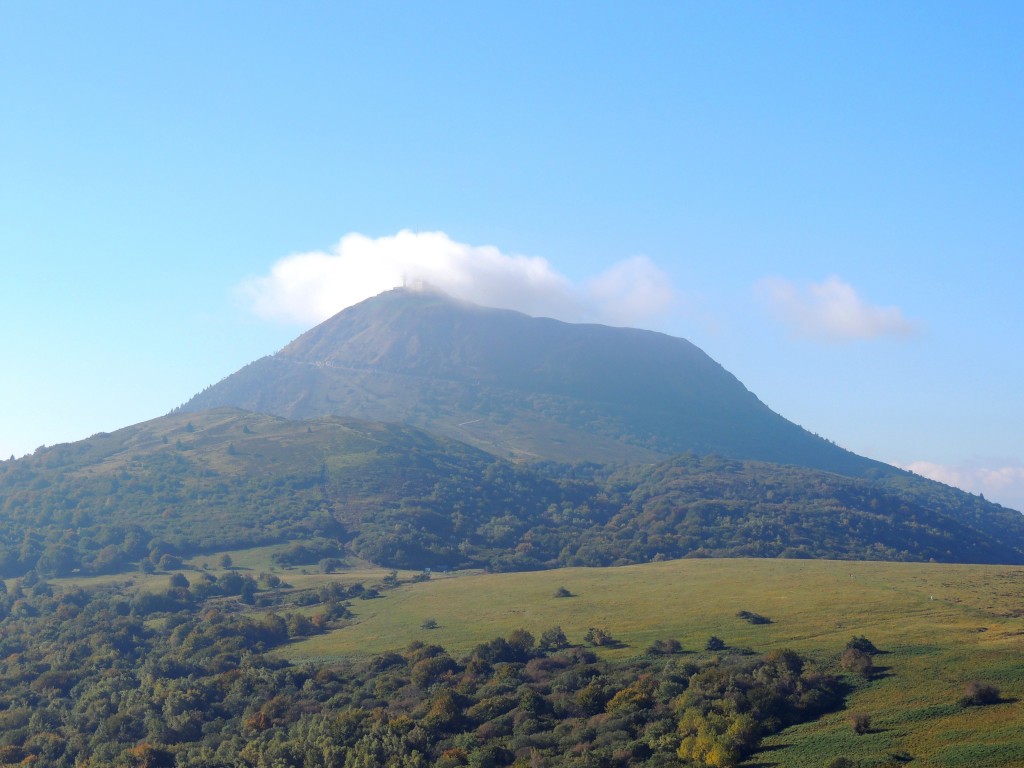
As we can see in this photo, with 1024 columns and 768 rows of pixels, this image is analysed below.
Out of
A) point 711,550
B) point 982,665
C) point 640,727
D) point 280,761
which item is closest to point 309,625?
point 280,761

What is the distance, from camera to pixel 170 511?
167 metres

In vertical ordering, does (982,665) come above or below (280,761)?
above

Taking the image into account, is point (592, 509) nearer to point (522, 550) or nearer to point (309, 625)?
point (522, 550)

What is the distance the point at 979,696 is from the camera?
48.7 metres

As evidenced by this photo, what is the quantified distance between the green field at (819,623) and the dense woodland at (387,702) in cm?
336

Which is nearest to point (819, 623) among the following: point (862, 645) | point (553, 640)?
point (862, 645)

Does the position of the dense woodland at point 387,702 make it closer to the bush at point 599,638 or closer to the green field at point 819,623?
the bush at point 599,638

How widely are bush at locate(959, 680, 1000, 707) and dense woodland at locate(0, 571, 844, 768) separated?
659 cm

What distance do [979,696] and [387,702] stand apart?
33.8 metres

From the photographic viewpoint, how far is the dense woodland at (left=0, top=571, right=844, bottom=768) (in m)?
50.3

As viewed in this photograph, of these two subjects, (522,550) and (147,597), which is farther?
(522,550)

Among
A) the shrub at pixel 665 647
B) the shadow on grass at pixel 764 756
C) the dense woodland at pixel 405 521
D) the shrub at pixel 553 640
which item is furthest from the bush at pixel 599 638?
the dense woodland at pixel 405 521

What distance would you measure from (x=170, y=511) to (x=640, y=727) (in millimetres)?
131893

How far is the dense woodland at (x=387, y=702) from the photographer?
5034cm
